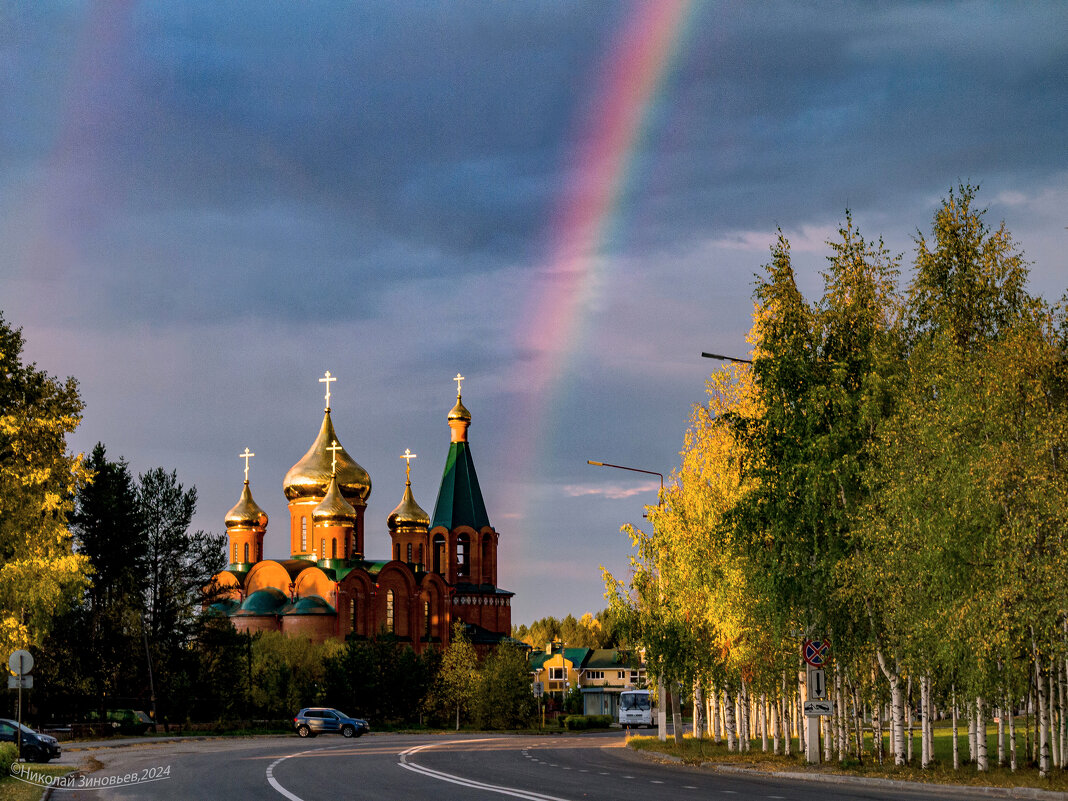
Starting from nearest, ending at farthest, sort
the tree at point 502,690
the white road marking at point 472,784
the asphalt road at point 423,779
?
the white road marking at point 472,784, the asphalt road at point 423,779, the tree at point 502,690

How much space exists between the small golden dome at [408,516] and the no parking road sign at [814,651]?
76.9 metres

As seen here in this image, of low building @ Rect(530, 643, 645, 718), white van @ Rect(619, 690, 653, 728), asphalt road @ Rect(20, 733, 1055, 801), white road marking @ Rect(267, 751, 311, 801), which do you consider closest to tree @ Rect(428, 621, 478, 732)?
white van @ Rect(619, 690, 653, 728)

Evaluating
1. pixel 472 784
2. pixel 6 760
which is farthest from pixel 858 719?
pixel 6 760

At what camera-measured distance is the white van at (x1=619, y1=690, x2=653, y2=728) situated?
304 feet

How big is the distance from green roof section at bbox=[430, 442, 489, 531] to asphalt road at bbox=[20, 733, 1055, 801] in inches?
2578

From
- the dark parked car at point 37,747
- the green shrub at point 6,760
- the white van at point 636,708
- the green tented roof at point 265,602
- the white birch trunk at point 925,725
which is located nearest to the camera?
the green shrub at point 6,760

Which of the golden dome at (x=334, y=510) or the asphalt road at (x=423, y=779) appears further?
the golden dome at (x=334, y=510)

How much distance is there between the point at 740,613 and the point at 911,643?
26.7 ft

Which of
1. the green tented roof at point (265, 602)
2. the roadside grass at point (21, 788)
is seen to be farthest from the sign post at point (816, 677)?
the green tented roof at point (265, 602)

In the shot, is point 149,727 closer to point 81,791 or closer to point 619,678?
point 81,791

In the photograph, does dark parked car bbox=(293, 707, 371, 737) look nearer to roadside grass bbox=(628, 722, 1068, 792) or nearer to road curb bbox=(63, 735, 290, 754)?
road curb bbox=(63, 735, 290, 754)

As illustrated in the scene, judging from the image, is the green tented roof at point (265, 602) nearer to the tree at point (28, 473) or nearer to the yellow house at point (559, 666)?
the yellow house at point (559, 666)

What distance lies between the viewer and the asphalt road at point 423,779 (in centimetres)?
2306

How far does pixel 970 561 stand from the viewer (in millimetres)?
25922
